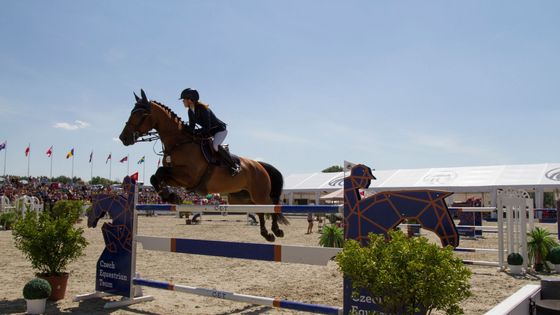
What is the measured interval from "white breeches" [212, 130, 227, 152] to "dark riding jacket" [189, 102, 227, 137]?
5cm

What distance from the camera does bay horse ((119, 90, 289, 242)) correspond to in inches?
184

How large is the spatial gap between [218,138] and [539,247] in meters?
6.51

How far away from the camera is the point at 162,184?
4609 mm

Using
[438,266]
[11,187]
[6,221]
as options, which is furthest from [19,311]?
[11,187]

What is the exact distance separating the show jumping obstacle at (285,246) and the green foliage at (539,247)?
248 inches

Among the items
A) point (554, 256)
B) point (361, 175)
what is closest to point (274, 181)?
point (361, 175)

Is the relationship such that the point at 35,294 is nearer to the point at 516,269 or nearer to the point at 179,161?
the point at 179,161

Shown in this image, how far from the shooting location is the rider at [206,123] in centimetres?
484

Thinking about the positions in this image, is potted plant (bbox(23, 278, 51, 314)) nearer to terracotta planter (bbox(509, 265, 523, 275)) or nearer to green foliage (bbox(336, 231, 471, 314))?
green foliage (bbox(336, 231, 471, 314))

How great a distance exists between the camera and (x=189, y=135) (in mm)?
4891

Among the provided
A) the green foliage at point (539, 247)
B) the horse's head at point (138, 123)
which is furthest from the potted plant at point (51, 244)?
the green foliage at point (539, 247)

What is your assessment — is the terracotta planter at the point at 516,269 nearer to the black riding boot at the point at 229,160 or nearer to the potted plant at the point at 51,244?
the black riding boot at the point at 229,160

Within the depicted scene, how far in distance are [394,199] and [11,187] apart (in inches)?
1355

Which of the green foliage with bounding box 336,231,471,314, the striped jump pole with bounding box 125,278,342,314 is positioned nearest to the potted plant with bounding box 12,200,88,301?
the striped jump pole with bounding box 125,278,342,314
